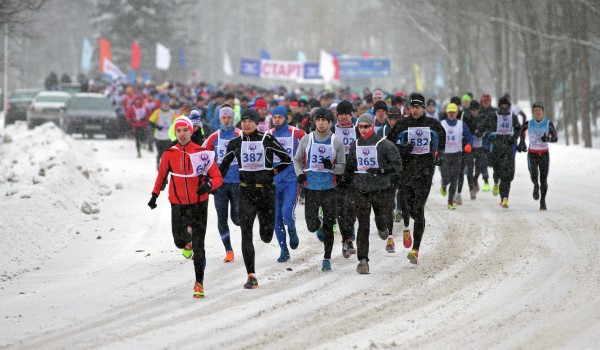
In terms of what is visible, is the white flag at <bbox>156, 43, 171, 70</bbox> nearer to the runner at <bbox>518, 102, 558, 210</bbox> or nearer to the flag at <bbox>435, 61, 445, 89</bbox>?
the flag at <bbox>435, 61, 445, 89</bbox>

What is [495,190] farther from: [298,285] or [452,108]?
[298,285]

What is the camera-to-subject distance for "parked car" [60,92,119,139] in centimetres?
3781

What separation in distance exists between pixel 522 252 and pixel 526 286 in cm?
259

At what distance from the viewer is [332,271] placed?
12.1 m

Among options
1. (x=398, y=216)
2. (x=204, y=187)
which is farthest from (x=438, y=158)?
(x=204, y=187)

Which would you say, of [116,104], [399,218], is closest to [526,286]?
[399,218]

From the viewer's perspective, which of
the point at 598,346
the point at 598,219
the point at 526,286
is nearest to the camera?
the point at 598,346

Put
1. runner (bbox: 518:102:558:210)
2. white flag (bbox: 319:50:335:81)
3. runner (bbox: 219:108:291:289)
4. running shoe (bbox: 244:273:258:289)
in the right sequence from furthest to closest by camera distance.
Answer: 1. white flag (bbox: 319:50:335:81)
2. runner (bbox: 518:102:558:210)
3. runner (bbox: 219:108:291:289)
4. running shoe (bbox: 244:273:258:289)

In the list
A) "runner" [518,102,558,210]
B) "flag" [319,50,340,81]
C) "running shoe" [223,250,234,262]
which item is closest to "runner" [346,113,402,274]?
"running shoe" [223,250,234,262]

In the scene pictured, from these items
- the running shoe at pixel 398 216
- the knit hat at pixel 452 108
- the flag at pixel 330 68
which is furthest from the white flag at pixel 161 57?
the running shoe at pixel 398 216

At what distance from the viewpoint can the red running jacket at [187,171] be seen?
34.9 feet

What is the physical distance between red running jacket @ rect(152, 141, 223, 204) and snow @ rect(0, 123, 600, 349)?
1059 mm

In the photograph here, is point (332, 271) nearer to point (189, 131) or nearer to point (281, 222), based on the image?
point (281, 222)

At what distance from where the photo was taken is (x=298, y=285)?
11133mm
